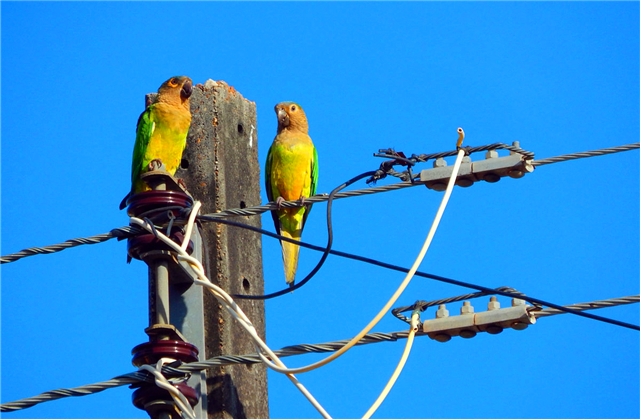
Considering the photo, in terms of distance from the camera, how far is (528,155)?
4531 mm

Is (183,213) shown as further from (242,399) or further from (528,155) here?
(528,155)

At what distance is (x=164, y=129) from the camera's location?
735 centimetres

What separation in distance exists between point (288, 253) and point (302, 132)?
177 cm

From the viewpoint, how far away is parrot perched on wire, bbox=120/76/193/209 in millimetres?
7238

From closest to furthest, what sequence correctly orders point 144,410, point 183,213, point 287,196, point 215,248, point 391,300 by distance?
point 391,300 → point 144,410 → point 183,213 → point 215,248 → point 287,196

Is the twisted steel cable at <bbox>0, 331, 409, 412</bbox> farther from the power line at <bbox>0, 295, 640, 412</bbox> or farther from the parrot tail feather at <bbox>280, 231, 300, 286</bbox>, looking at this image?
the parrot tail feather at <bbox>280, 231, 300, 286</bbox>

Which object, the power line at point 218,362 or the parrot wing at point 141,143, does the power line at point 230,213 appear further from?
the parrot wing at point 141,143

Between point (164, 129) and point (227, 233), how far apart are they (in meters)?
2.46

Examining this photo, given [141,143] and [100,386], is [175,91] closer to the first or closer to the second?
[141,143]

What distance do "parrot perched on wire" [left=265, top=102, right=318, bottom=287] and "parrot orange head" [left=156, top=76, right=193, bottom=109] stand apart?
1.02 metres

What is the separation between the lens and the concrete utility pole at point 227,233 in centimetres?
482

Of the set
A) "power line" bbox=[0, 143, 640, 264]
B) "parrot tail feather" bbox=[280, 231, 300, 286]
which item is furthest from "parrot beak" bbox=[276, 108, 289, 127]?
"power line" bbox=[0, 143, 640, 264]

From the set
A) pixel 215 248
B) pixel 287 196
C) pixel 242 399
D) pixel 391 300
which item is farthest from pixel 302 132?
pixel 391 300

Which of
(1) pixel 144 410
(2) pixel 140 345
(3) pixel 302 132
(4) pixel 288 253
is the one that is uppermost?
(3) pixel 302 132
